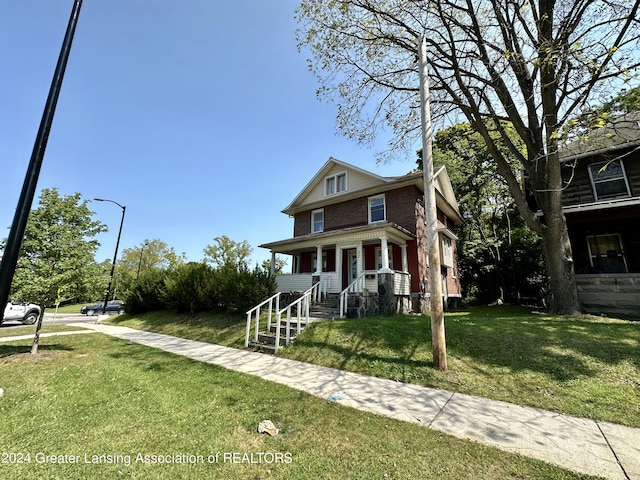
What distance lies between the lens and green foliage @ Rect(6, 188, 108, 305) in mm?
6811

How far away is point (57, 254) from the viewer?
23.9ft

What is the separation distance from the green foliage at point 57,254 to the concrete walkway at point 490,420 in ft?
17.0

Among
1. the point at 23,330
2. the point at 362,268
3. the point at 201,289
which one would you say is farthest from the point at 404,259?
the point at 23,330

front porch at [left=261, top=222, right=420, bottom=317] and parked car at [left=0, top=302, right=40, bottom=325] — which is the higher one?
front porch at [left=261, top=222, right=420, bottom=317]

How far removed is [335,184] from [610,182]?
43.0 ft

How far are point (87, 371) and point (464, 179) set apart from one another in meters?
23.5

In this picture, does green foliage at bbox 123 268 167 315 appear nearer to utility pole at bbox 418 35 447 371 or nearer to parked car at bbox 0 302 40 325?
parked car at bbox 0 302 40 325

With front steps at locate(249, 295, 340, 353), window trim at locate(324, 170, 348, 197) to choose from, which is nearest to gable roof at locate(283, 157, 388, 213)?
window trim at locate(324, 170, 348, 197)

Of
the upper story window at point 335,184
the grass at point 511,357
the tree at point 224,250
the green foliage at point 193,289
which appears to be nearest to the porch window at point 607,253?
the grass at point 511,357

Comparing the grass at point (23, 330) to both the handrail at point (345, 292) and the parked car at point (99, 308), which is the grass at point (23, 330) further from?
the parked car at point (99, 308)

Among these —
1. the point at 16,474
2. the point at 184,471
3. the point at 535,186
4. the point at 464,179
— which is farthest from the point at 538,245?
the point at 16,474

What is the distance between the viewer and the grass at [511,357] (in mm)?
4445

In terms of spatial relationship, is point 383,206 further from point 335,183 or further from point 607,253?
point 607,253

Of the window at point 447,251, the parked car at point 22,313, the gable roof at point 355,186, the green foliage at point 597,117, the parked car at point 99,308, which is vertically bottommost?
the parked car at point 99,308
